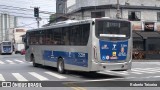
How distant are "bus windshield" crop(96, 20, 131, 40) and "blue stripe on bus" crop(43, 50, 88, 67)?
1417 mm

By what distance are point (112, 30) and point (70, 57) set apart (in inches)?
131

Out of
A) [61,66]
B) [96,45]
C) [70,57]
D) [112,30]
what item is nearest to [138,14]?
[61,66]

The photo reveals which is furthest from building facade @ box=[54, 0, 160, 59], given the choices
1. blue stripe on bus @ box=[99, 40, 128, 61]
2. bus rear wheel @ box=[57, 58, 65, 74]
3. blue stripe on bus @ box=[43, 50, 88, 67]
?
blue stripe on bus @ box=[99, 40, 128, 61]

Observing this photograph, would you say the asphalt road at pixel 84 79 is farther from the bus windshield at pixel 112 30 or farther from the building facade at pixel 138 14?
the building facade at pixel 138 14

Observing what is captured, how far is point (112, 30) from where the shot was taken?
18.3 metres

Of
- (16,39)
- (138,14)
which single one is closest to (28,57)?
(138,14)

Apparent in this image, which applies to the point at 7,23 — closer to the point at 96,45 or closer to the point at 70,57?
the point at 70,57

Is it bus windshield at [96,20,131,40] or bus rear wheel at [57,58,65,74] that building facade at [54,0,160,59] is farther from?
bus windshield at [96,20,131,40]

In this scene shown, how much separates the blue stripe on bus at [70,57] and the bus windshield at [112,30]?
1.42m

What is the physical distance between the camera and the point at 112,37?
18.2 metres

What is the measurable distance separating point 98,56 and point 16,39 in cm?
10227

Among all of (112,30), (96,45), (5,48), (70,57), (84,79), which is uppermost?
(112,30)

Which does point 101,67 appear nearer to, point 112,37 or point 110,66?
point 110,66

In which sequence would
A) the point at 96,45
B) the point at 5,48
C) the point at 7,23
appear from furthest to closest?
the point at 7,23, the point at 5,48, the point at 96,45
